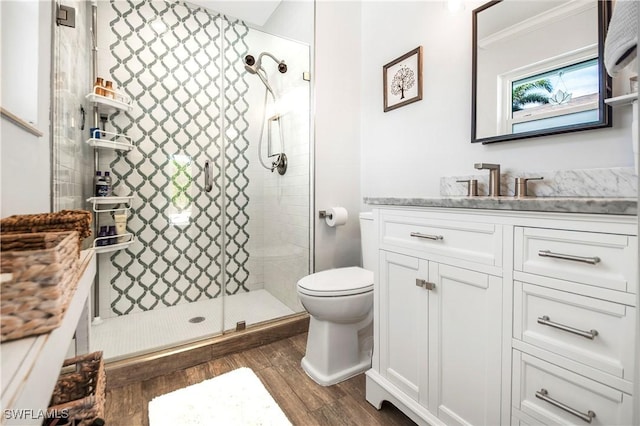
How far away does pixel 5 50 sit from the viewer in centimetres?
92

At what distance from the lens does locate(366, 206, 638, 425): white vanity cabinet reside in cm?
71

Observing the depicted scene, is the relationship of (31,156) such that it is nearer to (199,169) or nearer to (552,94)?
(199,169)

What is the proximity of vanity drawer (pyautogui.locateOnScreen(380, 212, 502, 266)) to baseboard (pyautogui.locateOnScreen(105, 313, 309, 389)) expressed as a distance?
3.72ft

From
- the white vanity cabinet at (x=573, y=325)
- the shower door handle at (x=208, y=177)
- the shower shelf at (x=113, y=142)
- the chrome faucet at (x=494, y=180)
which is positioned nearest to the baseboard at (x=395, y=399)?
the white vanity cabinet at (x=573, y=325)

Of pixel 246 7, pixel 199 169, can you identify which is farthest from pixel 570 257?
pixel 246 7

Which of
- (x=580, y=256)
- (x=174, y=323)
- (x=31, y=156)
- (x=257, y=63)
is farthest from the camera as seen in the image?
(x=257, y=63)

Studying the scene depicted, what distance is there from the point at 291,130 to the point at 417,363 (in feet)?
5.89

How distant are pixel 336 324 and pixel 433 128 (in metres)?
1.28

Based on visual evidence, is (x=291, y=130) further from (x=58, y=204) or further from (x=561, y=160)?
(x=561, y=160)

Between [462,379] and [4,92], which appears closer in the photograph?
[4,92]

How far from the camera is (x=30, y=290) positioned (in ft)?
1.22

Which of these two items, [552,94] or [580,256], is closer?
[580,256]

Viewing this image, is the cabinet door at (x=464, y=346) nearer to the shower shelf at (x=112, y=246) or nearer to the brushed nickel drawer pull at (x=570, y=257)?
the brushed nickel drawer pull at (x=570, y=257)

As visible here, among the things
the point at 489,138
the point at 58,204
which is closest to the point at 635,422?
the point at 489,138
